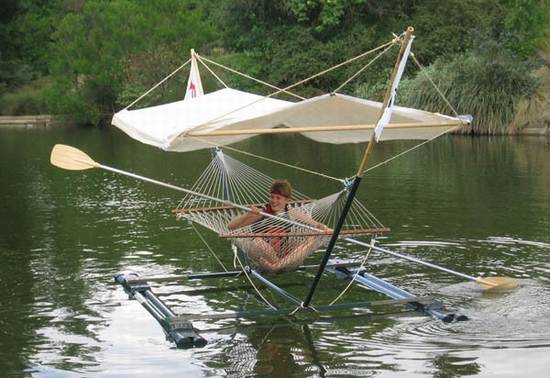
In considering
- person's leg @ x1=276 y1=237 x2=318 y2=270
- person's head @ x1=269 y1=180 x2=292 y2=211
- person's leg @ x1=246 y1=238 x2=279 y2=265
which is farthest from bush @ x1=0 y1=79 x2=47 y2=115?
person's leg @ x1=276 y1=237 x2=318 y2=270

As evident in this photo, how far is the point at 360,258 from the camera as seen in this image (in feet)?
38.4

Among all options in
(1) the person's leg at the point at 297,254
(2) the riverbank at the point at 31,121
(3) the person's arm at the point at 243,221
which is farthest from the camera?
(2) the riverbank at the point at 31,121

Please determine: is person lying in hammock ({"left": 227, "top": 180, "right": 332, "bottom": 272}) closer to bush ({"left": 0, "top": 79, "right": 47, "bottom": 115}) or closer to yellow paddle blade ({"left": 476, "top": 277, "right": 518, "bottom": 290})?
yellow paddle blade ({"left": 476, "top": 277, "right": 518, "bottom": 290})

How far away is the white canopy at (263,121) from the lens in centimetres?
843

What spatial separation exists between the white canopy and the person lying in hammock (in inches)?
31.2

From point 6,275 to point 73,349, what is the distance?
324 cm

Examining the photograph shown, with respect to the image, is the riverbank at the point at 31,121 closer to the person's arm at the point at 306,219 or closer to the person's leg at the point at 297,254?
the person's arm at the point at 306,219

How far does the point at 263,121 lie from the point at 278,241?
1.27 m

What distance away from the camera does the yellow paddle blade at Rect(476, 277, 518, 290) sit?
9656mm

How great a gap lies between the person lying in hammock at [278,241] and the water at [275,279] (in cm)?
61

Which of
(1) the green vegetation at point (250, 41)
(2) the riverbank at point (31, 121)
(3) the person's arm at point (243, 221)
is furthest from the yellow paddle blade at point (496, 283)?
(2) the riverbank at point (31, 121)

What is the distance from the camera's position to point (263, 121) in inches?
348

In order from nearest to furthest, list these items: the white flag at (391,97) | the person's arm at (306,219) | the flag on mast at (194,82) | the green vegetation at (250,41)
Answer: the white flag at (391,97)
the person's arm at (306,219)
the flag on mast at (194,82)
the green vegetation at (250,41)

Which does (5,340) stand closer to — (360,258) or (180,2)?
(360,258)
